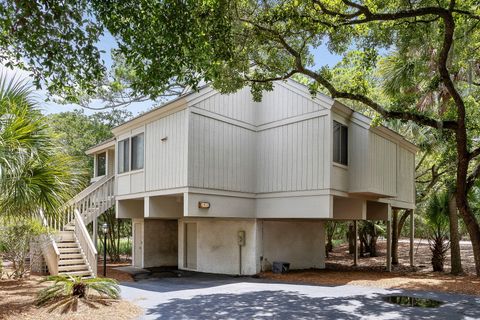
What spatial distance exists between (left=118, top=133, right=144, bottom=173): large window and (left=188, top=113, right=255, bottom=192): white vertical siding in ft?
10.2

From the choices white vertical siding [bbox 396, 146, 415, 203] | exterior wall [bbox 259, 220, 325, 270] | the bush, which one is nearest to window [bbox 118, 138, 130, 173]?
the bush

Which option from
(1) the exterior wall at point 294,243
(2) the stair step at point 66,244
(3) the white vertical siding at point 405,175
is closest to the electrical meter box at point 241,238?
(1) the exterior wall at point 294,243

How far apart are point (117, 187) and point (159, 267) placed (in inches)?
164

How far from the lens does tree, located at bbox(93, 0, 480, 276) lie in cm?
718

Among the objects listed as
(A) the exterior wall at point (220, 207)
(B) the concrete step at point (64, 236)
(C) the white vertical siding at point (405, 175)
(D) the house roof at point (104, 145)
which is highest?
(D) the house roof at point (104, 145)

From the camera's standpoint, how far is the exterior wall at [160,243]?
1780cm

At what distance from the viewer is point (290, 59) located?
38.6 feet

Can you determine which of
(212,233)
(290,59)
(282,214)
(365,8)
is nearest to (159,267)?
(212,233)

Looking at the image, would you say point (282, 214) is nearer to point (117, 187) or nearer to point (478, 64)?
point (117, 187)

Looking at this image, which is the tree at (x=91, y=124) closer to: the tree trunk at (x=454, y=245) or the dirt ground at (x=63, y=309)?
the dirt ground at (x=63, y=309)

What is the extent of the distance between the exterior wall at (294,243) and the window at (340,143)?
3.85m

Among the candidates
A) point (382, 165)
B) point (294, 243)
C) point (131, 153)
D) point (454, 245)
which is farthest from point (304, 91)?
point (454, 245)

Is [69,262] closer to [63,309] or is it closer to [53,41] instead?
[63,309]

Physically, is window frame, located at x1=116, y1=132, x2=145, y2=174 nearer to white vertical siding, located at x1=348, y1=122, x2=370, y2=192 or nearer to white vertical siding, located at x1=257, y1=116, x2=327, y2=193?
white vertical siding, located at x1=257, y1=116, x2=327, y2=193
